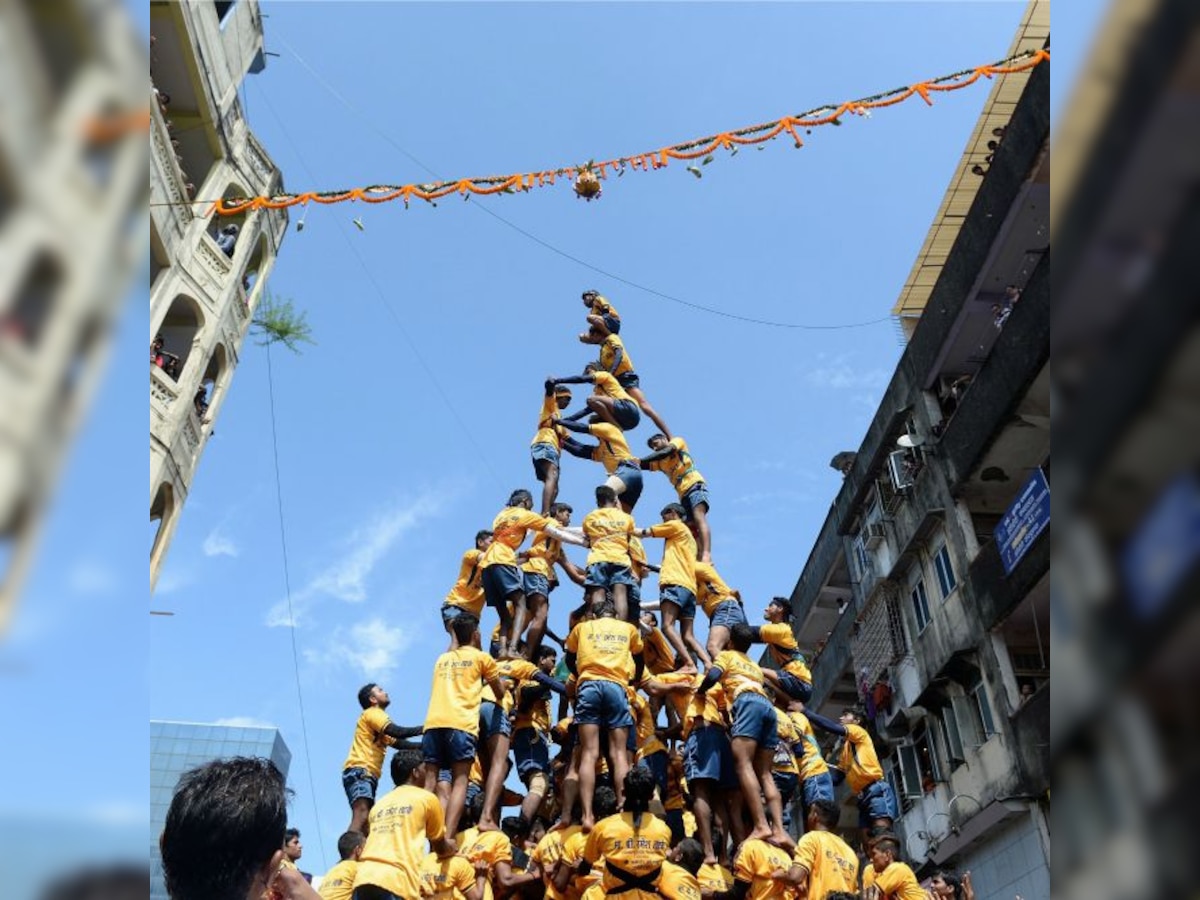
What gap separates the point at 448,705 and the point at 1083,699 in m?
6.92

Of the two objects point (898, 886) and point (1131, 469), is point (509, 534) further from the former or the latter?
point (1131, 469)

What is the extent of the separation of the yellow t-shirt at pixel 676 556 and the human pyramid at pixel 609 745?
0.07ft

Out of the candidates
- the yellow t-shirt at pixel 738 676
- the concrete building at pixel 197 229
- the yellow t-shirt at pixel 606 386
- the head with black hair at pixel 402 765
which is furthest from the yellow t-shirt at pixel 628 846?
the concrete building at pixel 197 229

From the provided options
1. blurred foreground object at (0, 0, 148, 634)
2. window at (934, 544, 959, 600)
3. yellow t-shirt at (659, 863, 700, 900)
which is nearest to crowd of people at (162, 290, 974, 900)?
yellow t-shirt at (659, 863, 700, 900)

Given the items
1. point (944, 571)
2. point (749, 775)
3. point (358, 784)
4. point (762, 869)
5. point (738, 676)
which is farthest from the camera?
point (944, 571)

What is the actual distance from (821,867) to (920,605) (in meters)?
13.1

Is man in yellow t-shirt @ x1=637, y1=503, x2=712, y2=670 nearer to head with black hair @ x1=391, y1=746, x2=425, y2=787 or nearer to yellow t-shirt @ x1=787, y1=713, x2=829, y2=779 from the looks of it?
yellow t-shirt @ x1=787, y1=713, x2=829, y2=779

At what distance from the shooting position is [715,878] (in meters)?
6.91

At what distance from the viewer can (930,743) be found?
1744 centimetres

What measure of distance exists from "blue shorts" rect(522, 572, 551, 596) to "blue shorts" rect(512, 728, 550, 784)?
1710 millimetres

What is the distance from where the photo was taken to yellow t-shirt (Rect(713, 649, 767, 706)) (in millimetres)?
7422

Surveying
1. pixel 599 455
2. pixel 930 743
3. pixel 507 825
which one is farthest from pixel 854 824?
pixel 507 825

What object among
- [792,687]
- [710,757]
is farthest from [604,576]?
[710,757]

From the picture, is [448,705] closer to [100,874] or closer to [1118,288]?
[100,874]
